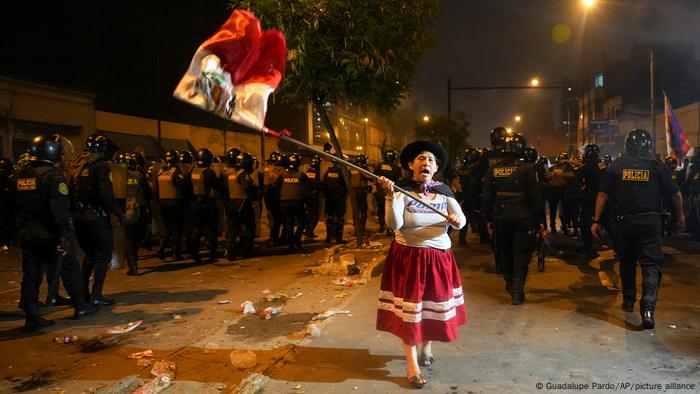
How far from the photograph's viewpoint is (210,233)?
10.2m

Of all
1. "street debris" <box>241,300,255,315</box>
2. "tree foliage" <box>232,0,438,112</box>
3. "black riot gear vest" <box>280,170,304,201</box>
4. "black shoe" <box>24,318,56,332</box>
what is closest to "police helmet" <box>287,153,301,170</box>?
"black riot gear vest" <box>280,170,304,201</box>

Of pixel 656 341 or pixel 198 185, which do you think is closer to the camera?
pixel 656 341

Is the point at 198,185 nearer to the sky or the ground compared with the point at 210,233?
nearer to the sky

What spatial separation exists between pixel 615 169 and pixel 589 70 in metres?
71.2

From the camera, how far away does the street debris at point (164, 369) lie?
4207 mm

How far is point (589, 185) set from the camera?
31.5 ft

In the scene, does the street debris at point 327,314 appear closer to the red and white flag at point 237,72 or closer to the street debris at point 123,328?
the street debris at point 123,328

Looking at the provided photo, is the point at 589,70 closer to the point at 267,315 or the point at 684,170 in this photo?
the point at 684,170

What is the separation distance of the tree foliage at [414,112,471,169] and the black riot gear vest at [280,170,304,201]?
63.4 ft

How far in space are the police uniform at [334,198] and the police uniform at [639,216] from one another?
708 centimetres

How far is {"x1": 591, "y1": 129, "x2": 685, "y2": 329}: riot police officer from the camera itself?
532 cm

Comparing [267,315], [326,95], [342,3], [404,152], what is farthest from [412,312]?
[326,95]

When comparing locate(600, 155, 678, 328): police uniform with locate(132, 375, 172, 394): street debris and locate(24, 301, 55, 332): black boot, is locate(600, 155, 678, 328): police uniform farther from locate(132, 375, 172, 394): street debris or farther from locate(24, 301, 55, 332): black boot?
locate(24, 301, 55, 332): black boot

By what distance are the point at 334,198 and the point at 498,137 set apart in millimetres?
5732
